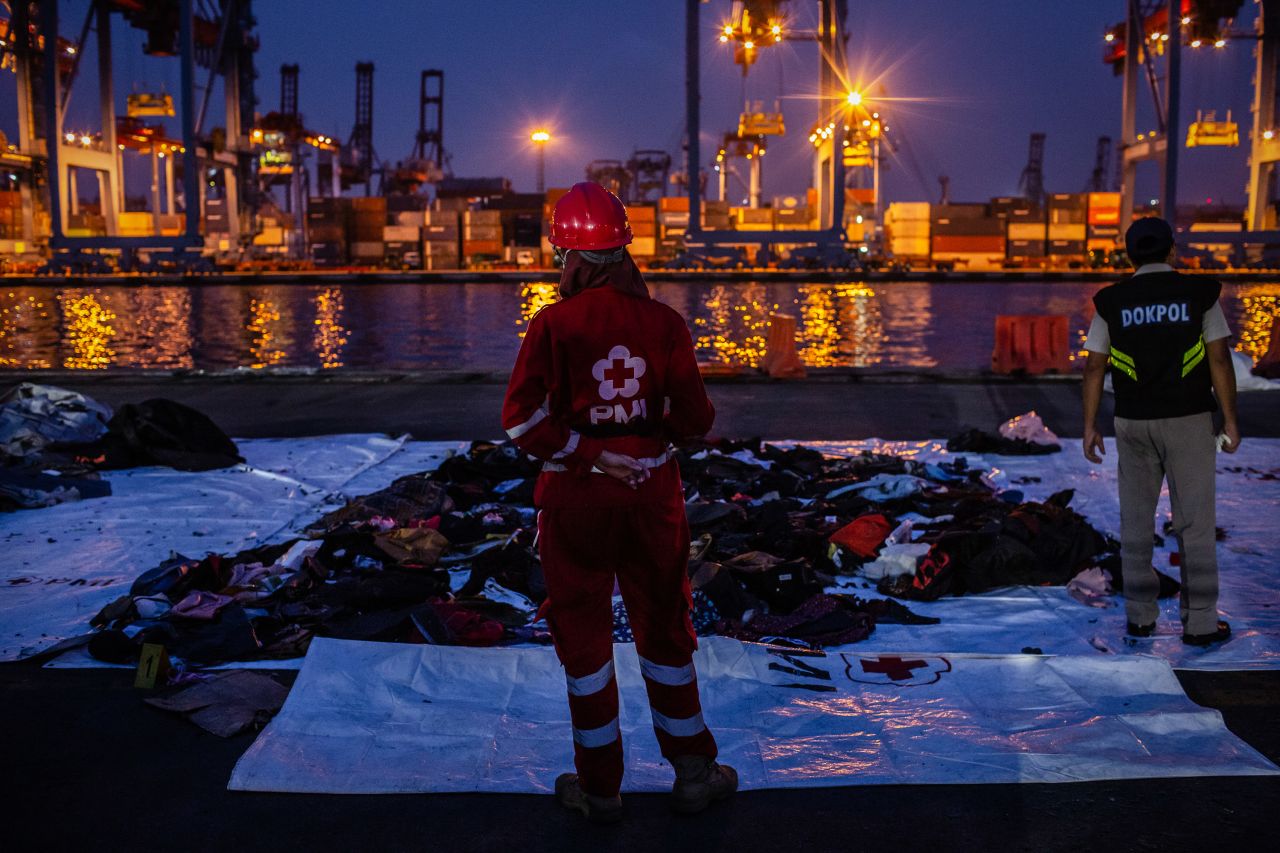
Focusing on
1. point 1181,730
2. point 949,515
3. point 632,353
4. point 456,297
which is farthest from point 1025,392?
point 456,297

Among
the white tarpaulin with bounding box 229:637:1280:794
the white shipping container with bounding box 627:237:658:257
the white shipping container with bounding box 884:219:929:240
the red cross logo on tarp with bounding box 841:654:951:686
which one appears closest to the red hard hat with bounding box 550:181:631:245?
the white tarpaulin with bounding box 229:637:1280:794

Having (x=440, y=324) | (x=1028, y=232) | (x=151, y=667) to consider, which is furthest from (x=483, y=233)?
(x=151, y=667)

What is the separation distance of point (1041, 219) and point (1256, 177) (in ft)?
59.9

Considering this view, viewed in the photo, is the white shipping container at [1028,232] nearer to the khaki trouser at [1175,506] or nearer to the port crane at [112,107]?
the port crane at [112,107]

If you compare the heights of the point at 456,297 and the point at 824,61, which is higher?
the point at 824,61

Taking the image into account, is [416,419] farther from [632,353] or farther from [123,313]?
[123,313]

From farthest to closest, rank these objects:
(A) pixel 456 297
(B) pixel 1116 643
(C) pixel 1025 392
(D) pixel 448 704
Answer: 1. (A) pixel 456 297
2. (C) pixel 1025 392
3. (B) pixel 1116 643
4. (D) pixel 448 704

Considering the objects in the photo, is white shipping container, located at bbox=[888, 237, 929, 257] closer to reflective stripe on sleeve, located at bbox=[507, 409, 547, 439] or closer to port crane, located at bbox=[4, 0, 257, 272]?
port crane, located at bbox=[4, 0, 257, 272]

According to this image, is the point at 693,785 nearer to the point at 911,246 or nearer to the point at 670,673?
the point at 670,673

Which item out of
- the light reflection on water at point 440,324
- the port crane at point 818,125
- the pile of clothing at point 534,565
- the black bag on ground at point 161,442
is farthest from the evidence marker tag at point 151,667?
the port crane at point 818,125

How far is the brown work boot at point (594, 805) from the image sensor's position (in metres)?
3.65

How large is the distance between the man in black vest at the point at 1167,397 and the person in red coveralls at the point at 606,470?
2469 millimetres

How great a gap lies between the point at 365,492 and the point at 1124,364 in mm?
5996

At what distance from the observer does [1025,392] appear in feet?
46.7
